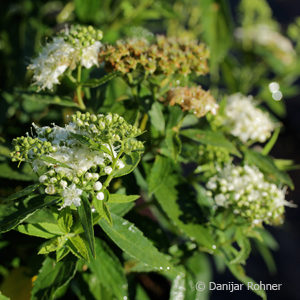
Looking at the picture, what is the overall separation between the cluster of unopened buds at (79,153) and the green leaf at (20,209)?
0.14ft

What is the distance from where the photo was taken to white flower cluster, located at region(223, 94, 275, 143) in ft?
3.71

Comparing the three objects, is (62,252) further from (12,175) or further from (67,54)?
(67,54)

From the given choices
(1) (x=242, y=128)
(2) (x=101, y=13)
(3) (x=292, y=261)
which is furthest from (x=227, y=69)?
(3) (x=292, y=261)

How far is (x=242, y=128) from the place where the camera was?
3.72 ft

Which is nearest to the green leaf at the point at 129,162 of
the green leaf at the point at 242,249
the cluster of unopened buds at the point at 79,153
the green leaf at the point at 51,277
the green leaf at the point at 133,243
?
the cluster of unopened buds at the point at 79,153

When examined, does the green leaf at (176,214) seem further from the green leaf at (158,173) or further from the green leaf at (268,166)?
the green leaf at (268,166)

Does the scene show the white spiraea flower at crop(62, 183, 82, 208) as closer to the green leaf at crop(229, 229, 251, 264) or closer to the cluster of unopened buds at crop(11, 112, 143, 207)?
the cluster of unopened buds at crop(11, 112, 143, 207)

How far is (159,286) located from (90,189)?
72cm

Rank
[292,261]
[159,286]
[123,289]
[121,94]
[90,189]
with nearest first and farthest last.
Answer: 1. [90,189]
2. [123,289]
3. [121,94]
4. [159,286]
5. [292,261]

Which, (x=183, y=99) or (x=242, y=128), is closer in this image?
(x=183, y=99)

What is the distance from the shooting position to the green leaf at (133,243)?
0.80 m

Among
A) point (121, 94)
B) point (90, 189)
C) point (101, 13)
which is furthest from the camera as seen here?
point (101, 13)

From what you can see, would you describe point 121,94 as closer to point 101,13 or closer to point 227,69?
point 101,13

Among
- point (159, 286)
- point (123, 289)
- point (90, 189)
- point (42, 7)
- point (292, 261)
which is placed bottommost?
point (292, 261)
